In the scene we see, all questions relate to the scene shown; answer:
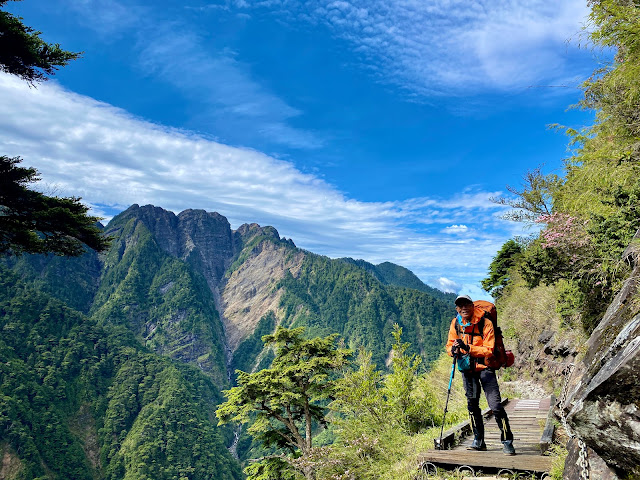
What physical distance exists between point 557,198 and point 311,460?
588 inches

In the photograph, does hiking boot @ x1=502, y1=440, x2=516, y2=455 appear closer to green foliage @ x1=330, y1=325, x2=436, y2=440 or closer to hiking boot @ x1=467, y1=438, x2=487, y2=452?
hiking boot @ x1=467, y1=438, x2=487, y2=452

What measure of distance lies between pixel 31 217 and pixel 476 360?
11.0 meters

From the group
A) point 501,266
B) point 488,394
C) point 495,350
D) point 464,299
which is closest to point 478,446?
point 488,394

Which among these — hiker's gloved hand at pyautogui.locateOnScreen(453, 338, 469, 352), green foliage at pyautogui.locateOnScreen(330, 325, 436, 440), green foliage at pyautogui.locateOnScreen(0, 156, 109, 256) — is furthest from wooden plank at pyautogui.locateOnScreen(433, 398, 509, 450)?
green foliage at pyautogui.locateOnScreen(0, 156, 109, 256)

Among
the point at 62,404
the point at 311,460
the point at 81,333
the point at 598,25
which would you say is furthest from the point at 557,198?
the point at 81,333

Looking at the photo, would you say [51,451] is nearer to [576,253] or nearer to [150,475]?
[150,475]

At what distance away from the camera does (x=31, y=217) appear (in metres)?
9.44

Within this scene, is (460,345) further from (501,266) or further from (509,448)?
(501,266)

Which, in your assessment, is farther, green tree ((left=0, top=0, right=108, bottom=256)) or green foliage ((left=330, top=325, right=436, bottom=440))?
green tree ((left=0, top=0, right=108, bottom=256))

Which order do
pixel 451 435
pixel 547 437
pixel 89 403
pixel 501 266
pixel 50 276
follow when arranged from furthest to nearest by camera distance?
pixel 50 276 → pixel 89 403 → pixel 501 266 → pixel 451 435 → pixel 547 437

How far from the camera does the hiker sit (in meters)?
3.95

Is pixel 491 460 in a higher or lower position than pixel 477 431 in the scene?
lower

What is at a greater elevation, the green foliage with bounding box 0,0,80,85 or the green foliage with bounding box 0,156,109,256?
the green foliage with bounding box 0,0,80,85

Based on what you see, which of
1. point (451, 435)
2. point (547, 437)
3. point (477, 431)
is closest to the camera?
point (547, 437)
